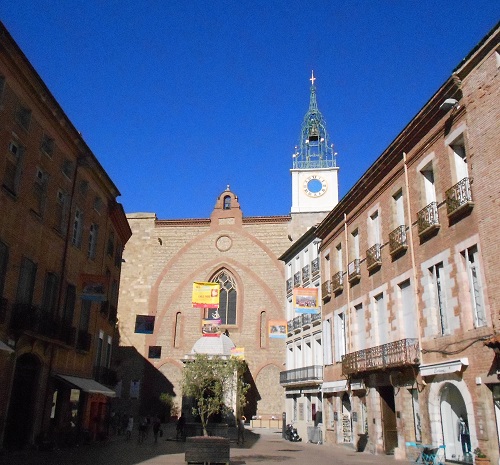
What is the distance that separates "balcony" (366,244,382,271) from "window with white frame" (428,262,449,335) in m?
4.00

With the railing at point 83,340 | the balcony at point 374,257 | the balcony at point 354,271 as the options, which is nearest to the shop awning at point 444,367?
the balcony at point 374,257

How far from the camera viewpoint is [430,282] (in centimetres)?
1656

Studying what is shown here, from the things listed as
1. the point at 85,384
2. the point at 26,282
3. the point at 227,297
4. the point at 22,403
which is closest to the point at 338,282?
the point at 85,384

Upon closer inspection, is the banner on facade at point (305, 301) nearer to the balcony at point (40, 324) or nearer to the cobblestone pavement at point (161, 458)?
the cobblestone pavement at point (161, 458)

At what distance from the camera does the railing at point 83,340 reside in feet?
73.8

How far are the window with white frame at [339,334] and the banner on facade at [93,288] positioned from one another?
1122cm

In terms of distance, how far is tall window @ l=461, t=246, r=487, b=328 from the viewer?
45.4 ft

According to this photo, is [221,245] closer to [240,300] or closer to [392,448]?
[240,300]

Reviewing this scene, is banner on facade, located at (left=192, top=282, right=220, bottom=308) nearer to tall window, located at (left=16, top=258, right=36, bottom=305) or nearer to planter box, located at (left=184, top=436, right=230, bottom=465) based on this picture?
tall window, located at (left=16, top=258, right=36, bottom=305)

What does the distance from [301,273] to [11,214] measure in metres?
20.4

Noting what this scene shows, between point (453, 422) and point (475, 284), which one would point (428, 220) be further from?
point (453, 422)

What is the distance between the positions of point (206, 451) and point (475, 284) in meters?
8.75

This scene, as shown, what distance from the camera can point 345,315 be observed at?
24.2m

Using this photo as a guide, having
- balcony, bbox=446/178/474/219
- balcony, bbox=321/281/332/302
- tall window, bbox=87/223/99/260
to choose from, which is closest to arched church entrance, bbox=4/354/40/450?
tall window, bbox=87/223/99/260
